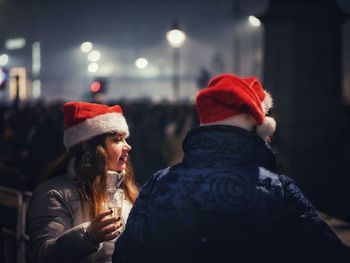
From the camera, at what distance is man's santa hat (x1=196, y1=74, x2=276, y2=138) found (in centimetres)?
264

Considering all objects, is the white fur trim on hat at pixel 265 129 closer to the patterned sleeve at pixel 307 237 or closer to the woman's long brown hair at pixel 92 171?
the patterned sleeve at pixel 307 237

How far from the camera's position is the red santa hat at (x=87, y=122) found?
358 centimetres

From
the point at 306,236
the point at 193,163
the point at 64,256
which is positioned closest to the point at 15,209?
the point at 64,256

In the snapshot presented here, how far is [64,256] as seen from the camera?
3061mm

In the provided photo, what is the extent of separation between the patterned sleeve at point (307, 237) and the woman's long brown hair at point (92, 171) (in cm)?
122

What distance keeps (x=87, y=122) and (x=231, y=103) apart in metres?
1.20

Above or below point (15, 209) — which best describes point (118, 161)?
above

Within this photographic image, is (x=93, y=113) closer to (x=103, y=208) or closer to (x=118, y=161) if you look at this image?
(x=118, y=161)

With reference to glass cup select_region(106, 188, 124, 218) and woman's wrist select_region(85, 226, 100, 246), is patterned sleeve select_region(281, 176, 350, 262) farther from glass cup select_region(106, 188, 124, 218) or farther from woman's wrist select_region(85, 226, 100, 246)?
woman's wrist select_region(85, 226, 100, 246)

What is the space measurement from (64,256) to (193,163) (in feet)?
2.85

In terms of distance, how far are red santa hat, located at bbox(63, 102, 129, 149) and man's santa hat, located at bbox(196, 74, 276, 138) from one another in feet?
3.24

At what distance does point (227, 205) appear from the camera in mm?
2502

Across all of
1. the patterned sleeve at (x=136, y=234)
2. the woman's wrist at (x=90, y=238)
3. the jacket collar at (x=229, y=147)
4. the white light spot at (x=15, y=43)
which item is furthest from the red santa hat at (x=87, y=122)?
the white light spot at (x=15, y=43)

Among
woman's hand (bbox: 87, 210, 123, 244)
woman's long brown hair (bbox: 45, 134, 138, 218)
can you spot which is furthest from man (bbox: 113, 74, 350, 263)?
woman's long brown hair (bbox: 45, 134, 138, 218)
